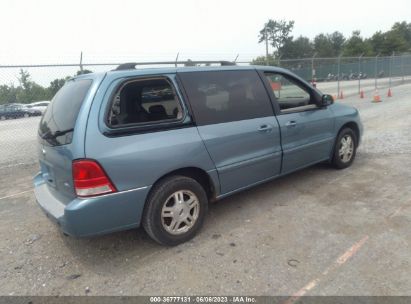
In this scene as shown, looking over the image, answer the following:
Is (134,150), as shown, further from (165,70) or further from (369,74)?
(369,74)

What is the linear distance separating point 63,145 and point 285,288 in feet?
7.21

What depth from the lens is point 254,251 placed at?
10.1ft

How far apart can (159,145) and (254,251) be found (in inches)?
52.8

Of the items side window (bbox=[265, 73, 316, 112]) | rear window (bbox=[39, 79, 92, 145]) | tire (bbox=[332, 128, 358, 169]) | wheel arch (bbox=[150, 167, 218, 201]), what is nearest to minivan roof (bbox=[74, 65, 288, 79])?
rear window (bbox=[39, 79, 92, 145])

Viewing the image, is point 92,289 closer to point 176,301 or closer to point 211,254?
point 176,301

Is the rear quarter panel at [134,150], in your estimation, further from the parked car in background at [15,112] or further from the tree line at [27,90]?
the parked car in background at [15,112]

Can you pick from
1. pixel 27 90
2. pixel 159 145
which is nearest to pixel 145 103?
pixel 159 145

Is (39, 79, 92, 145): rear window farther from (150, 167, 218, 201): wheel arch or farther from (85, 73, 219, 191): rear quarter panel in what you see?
(150, 167, 218, 201): wheel arch

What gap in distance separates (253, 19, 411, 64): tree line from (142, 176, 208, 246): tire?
7019cm

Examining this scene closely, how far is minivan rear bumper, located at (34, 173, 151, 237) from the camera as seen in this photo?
2.69m

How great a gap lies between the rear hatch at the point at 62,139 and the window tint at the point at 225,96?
1.05 m

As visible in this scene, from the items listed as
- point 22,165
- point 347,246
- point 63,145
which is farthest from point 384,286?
point 22,165

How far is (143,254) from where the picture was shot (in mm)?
3164

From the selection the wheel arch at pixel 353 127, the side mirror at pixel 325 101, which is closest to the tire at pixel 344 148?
the wheel arch at pixel 353 127
